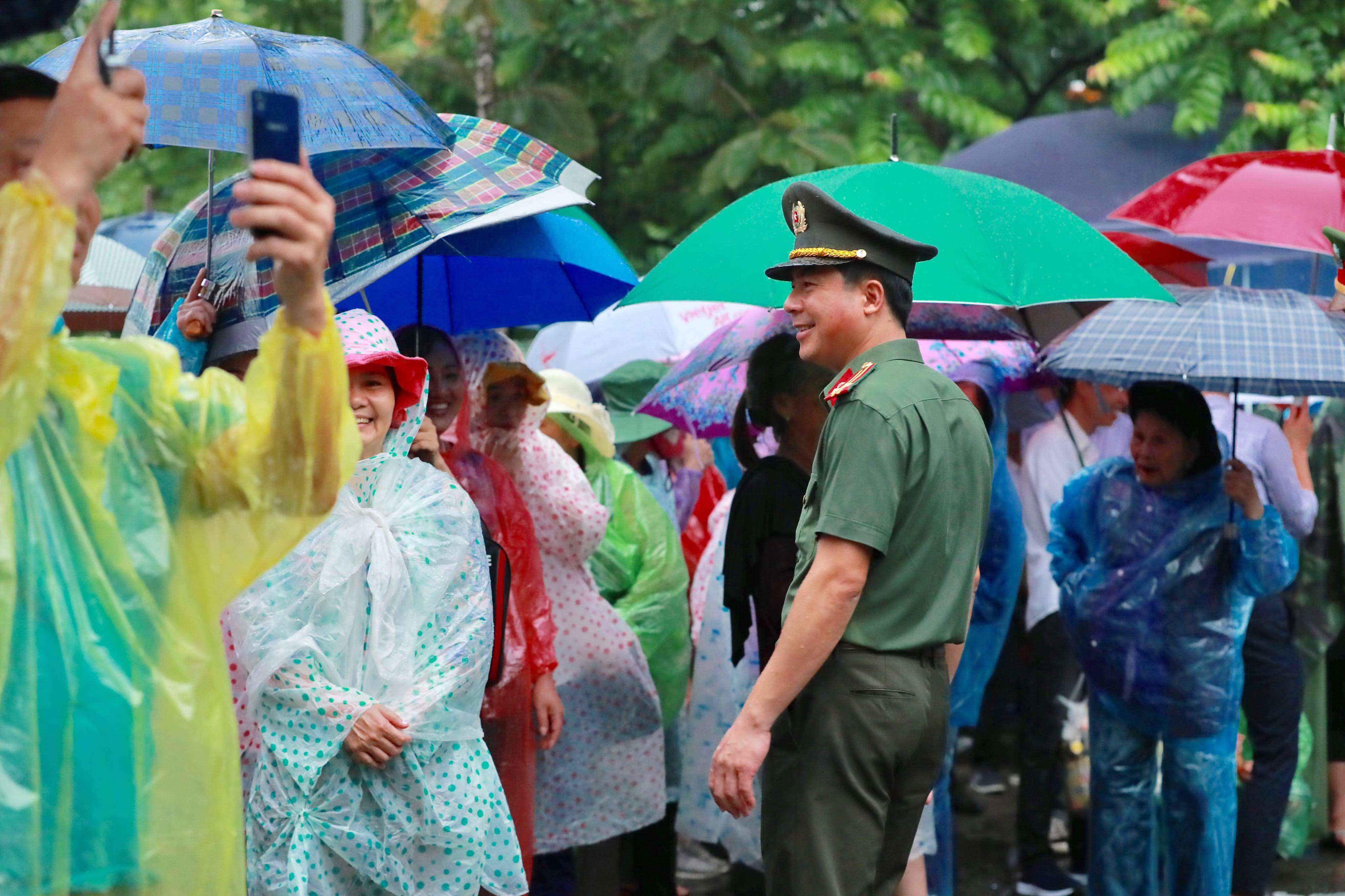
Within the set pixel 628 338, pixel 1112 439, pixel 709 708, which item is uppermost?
pixel 628 338

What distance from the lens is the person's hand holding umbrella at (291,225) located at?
5.68 ft

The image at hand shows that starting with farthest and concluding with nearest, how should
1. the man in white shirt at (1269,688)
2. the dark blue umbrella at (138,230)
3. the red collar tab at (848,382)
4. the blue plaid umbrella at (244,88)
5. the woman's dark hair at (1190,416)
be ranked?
the dark blue umbrella at (138,230), the man in white shirt at (1269,688), the woman's dark hair at (1190,416), the red collar tab at (848,382), the blue plaid umbrella at (244,88)

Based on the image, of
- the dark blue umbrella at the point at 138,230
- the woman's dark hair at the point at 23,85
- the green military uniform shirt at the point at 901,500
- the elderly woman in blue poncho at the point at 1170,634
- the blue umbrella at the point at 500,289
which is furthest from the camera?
the dark blue umbrella at the point at 138,230

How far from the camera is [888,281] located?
3432 mm

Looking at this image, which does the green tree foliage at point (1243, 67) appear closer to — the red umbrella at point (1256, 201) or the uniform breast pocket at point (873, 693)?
the red umbrella at point (1256, 201)

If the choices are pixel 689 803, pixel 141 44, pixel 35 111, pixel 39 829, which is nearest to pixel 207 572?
pixel 39 829

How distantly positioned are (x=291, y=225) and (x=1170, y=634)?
3668mm

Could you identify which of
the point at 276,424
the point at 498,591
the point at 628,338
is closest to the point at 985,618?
the point at 498,591

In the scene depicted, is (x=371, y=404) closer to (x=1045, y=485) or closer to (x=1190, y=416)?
(x=1190, y=416)

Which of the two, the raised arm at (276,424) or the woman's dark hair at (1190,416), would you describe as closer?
the raised arm at (276,424)

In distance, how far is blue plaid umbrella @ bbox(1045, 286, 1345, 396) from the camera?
4195 millimetres

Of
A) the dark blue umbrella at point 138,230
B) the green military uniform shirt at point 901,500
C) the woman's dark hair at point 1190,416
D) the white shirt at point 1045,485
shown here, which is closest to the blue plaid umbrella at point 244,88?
the green military uniform shirt at point 901,500

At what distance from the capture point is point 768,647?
4168mm

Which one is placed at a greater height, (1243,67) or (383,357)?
(1243,67)
